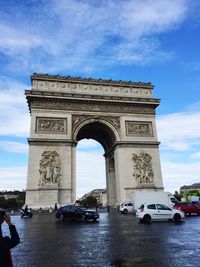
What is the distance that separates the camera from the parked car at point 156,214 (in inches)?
680

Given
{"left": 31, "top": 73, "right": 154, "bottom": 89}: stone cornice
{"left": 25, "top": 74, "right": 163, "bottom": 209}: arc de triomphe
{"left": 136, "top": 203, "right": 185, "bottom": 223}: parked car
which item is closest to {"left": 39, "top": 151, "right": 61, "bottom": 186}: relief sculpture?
{"left": 25, "top": 74, "right": 163, "bottom": 209}: arc de triomphe

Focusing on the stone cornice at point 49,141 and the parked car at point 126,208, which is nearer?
the parked car at point 126,208

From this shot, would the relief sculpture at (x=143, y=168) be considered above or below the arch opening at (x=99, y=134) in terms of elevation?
below

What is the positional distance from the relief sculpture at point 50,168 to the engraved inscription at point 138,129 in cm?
946

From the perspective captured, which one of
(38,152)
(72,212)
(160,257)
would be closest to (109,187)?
(38,152)

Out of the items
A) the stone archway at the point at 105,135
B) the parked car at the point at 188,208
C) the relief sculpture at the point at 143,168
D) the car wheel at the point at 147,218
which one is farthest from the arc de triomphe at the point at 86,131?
the car wheel at the point at 147,218

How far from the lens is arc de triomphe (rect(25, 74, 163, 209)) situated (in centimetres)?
2961

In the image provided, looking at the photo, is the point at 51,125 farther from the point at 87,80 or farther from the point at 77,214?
the point at 77,214

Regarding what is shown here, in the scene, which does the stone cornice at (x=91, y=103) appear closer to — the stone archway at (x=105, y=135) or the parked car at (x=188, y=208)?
the stone archway at (x=105, y=135)

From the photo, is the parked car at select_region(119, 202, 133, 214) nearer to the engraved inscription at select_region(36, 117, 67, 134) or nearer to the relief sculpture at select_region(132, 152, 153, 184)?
the relief sculpture at select_region(132, 152, 153, 184)

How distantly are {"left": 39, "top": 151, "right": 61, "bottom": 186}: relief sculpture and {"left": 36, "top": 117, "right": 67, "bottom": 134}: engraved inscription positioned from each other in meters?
2.68

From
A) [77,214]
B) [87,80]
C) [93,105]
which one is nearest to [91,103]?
[93,105]

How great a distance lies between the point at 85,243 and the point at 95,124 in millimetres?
25732

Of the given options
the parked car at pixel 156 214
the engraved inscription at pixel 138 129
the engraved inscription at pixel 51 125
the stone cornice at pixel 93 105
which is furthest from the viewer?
the engraved inscription at pixel 138 129
